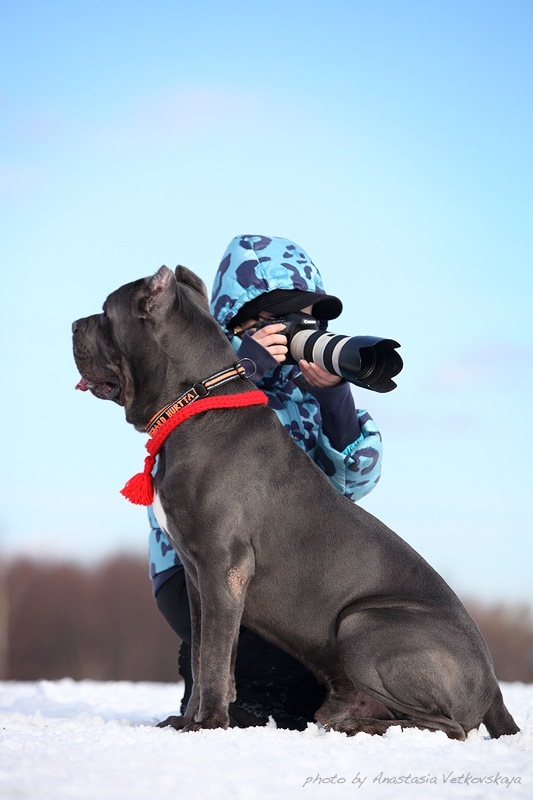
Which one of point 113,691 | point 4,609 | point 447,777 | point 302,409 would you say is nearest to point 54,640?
point 4,609

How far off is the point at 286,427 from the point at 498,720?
1.88 meters

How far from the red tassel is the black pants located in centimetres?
82

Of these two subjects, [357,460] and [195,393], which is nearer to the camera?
[195,393]

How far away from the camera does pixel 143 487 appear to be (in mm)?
4227

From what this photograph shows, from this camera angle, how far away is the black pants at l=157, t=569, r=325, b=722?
471cm

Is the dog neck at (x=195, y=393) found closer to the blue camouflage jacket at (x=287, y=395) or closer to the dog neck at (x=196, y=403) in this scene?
the dog neck at (x=196, y=403)

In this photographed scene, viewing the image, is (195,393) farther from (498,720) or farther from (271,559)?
(498,720)

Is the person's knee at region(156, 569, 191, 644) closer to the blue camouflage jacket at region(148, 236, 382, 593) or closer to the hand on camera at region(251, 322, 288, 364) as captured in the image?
the blue camouflage jacket at region(148, 236, 382, 593)

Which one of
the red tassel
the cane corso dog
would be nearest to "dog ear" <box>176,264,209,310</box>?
the cane corso dog

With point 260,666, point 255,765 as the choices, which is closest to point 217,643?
point 255,765

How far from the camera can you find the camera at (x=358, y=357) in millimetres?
4094

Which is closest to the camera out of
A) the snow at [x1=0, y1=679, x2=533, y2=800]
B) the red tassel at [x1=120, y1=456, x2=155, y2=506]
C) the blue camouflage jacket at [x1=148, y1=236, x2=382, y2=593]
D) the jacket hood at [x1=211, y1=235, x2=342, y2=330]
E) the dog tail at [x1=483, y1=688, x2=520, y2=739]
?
the snow at [x1=0, y1=679, x2=533, y2=800]

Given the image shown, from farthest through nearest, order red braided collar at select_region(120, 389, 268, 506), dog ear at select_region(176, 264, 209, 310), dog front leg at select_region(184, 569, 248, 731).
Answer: dog ear at select_region(176, 264, 209, 310) < red braided collar at select_region(120, 389, 268, 506) < dog front leg at select_region(184, 569, 248, 731)

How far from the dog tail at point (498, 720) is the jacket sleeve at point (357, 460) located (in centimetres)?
138
